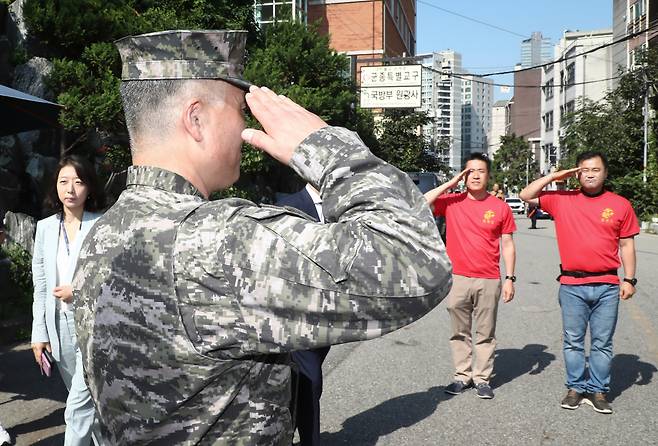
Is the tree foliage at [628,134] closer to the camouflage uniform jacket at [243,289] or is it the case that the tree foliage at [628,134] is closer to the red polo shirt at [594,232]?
the red polo shirt at [594,232]

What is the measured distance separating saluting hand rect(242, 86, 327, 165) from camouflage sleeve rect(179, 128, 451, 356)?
Result: 119 millimetres

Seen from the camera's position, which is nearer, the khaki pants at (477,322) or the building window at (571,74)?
the khaki pants at (477,322)

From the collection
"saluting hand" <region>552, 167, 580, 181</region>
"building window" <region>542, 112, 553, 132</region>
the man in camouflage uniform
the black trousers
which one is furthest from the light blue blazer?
"building window" <region>542, 112, 553, 132</region>

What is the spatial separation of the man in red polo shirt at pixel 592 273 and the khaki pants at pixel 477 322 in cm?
60

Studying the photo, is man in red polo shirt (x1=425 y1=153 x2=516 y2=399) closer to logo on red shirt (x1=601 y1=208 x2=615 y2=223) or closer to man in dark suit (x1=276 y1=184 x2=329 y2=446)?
logo on red shirt (x1=601 y1=208 x2=615 y2=223)

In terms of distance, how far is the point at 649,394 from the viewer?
17.3ft

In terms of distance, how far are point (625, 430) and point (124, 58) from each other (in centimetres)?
440

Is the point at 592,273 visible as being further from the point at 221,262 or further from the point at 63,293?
the point at 221,262

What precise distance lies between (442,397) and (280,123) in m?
4.46

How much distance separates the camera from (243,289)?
1108mm

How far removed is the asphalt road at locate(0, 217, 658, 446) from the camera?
441 cm

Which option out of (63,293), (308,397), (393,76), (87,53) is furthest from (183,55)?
(393,76)

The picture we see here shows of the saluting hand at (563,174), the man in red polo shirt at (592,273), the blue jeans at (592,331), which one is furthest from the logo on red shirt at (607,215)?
the blue jeans at (592,331)

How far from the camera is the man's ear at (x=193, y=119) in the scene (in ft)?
4.32
